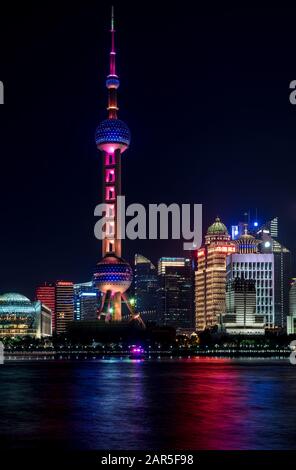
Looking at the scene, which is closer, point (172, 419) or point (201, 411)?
point (172, 419)

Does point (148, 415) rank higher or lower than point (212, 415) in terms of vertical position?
lower

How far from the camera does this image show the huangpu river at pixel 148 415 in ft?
133

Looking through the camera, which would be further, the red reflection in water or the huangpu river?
the huangpu river

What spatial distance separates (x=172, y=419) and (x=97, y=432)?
7.41m

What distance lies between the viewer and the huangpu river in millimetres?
40688

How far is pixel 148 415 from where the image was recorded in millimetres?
53156

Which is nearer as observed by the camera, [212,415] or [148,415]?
[212,415]

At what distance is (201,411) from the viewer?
2157 inches

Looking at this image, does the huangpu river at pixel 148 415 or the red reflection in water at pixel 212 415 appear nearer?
the red reflection in water at pixel 212 415
